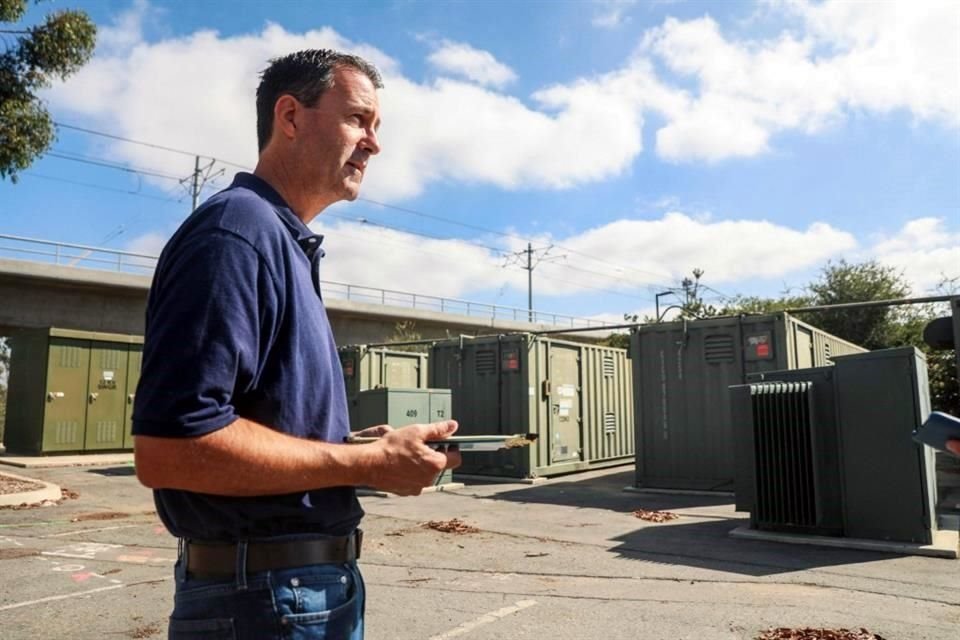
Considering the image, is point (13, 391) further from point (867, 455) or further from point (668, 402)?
point (867, 455)

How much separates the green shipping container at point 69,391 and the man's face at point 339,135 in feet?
57.9

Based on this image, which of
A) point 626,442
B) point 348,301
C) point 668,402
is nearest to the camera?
point 668,402

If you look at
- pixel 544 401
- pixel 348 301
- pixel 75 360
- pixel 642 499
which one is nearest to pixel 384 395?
pixel 544 401

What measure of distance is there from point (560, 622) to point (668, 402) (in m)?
7.55

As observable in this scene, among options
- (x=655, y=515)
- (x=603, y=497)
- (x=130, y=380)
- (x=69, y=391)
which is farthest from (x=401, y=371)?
(x=69, y=391)

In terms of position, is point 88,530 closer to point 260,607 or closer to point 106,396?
point 260,607

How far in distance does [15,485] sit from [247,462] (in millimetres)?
11603

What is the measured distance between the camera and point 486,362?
14.2 metres

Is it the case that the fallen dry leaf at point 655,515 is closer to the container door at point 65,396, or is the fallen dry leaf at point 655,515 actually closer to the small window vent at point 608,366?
the small window vent at point 608,366

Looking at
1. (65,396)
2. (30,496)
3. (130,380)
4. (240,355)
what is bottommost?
(30,496)

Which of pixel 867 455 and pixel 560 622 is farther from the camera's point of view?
pixel 867 455

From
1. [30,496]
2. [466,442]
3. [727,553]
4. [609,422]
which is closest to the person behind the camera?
[466,442]

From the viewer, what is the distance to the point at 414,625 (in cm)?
454

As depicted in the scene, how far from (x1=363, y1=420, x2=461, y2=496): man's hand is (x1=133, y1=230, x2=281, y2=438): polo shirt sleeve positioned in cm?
32
